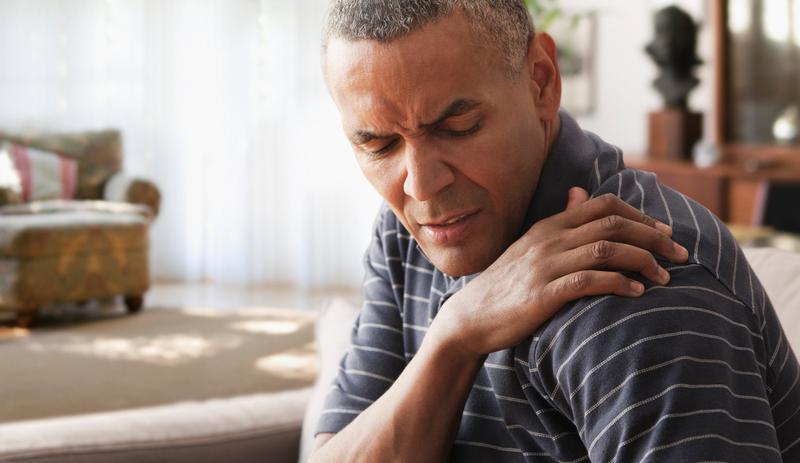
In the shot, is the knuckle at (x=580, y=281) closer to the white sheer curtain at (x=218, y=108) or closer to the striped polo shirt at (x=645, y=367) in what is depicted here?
the striped polo shirt at (x=645, y=367)

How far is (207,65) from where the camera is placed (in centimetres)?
655

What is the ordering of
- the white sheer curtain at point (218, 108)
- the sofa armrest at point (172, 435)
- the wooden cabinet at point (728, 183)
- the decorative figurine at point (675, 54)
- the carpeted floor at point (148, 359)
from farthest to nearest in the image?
the white sheer curtain at point (218, 108) → the decorative figurine at point (675, 54) → the wooden cabinet at point (728, 183) → the carpeted floor at point (148, 359) → the sofa armrest at point (172, 435)

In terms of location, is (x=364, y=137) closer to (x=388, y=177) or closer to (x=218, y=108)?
(x=388, y=177)

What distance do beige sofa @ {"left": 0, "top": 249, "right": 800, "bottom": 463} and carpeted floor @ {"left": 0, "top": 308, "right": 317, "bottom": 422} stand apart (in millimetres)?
2288

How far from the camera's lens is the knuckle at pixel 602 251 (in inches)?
33.9

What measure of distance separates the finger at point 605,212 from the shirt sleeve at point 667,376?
0.07 metres

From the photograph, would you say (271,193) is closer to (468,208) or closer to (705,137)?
(705,137)

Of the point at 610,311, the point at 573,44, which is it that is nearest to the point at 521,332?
the point at 610,311

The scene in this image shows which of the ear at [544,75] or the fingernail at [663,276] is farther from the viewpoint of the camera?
the ear at [544,75]

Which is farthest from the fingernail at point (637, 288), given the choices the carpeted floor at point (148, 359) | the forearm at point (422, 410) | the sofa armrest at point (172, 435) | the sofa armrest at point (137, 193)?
the sofa armrest at point (137, 193)

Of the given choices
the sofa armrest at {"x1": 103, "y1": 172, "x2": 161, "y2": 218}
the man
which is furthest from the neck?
the sofa armrest at {"x1": 103, "y1": 172, "x2": 161, "y2": 218}

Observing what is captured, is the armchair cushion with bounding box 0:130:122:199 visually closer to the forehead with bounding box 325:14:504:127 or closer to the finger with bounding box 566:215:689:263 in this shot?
the forehead with bounding box 325:14:504:127

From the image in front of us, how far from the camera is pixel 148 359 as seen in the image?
176 inches

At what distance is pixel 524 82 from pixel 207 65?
5.77 meters
